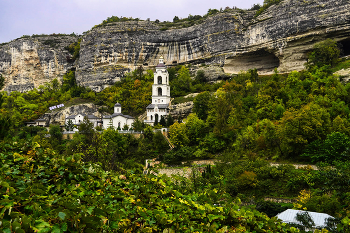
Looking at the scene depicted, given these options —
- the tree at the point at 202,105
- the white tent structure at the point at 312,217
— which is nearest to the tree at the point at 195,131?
the tree at the point at 202,105

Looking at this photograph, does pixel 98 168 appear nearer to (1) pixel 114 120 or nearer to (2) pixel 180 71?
(1) pixel 114 120

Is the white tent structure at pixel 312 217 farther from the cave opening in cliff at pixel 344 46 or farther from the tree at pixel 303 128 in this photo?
the cave opening in cliff at pixel 344 46

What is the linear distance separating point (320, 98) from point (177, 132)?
13916 millimetres

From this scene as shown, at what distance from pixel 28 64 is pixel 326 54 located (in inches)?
2015

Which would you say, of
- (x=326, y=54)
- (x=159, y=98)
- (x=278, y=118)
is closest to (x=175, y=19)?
(x=159, y=98)

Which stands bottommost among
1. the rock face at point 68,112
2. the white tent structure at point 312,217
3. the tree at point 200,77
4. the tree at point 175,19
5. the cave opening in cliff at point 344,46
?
the white tent structure at point 312,217

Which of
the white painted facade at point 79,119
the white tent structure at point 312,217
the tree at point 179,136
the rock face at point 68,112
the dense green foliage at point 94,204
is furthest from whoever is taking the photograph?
the rock face at point 68,112

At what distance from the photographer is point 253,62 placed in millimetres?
47875

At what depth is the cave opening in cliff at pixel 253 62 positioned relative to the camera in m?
46.2

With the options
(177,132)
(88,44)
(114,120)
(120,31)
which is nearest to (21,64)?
(88,44)

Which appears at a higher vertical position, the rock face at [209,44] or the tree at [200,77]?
the rock face at [209,44]

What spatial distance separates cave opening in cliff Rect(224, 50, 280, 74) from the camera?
46.2 meters

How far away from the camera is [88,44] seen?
5447 centimetres

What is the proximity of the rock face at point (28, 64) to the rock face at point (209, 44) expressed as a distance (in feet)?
0.56
